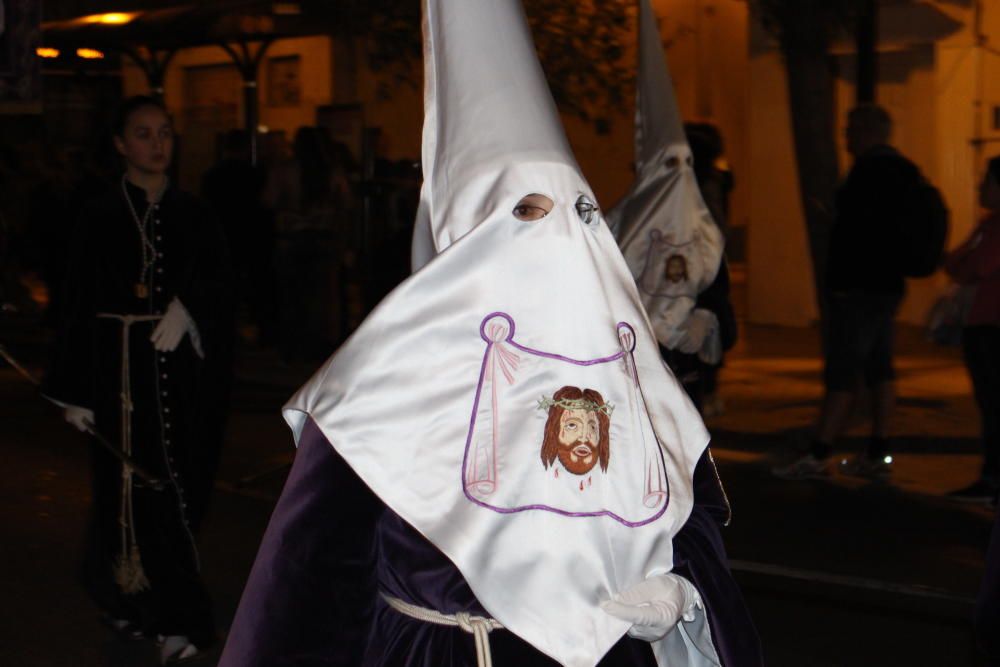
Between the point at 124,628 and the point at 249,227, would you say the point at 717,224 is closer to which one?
the point at 124,628

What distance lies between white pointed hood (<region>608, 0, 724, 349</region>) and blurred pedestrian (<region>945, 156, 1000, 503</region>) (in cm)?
162

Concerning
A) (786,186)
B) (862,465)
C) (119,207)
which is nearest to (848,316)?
(862,465)

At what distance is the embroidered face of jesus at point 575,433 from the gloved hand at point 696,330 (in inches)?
186

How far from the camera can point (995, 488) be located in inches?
312

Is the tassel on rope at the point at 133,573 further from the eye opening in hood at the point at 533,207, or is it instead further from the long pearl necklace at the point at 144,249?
the eye opening in hood at the point at 533,207

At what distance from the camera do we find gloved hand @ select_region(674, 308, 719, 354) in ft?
23.5

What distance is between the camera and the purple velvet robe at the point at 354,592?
2.43 metres

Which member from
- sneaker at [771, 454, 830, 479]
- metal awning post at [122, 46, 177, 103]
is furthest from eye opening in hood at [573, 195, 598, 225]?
metal awning post at [122, 46, 177, 103]

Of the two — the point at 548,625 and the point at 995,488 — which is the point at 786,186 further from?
the point at 548,625

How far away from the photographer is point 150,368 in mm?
5156

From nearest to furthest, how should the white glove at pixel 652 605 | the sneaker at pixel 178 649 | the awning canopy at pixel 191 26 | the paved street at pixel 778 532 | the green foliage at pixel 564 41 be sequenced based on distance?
the white glove at pixel 652 605 < the sneaker at pixel 178 649 < the paved street at pixel 778 532 < the green foliage at pixel 564 41 < the awning canopy at pixel 191 26

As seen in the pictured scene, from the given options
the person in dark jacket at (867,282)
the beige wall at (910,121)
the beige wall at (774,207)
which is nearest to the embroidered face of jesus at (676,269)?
the person in dark jacket at (867,282)

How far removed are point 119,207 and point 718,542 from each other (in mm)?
3093

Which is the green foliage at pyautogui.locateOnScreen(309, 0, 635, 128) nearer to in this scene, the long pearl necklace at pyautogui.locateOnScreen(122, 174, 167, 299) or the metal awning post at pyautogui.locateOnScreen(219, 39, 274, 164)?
the metal awning post at pyautogui.locateOnScreen(219, 39, 274, 164)
